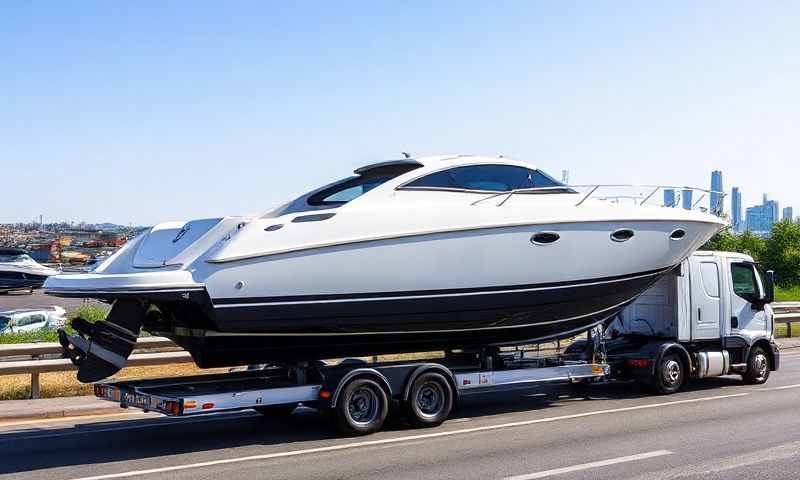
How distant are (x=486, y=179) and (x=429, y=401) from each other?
3.20 metres

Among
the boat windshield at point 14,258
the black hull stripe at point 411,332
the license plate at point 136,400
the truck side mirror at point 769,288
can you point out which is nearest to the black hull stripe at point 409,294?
the black hull stripe at point 411,332

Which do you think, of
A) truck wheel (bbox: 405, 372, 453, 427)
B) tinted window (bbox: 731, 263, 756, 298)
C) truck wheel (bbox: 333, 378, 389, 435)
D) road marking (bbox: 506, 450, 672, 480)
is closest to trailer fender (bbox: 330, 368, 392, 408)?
truck wheel (bbox: 333, 378, 389, 435)

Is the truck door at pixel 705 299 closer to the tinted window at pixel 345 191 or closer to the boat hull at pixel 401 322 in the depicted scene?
the boat hull at pixel 401 322

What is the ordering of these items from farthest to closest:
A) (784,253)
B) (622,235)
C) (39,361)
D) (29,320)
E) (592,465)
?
(784,253) < (29,320) < (39,361) < (622,235) < (592,465)

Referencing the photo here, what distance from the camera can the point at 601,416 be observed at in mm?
11758

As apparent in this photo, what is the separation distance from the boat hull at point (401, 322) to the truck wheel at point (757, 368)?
342 cm

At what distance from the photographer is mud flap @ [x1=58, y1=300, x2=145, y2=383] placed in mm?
9914

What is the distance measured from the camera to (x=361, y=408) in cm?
1062

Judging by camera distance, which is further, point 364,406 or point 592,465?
point 364,406

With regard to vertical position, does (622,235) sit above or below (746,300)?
above

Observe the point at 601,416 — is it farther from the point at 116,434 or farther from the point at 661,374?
the point at 116,434

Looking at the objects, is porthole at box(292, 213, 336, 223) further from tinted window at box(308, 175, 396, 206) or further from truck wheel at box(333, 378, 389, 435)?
truck wheel at box(333, 378, 389, 435)

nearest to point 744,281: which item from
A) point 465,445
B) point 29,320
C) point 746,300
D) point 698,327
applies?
point 746,300

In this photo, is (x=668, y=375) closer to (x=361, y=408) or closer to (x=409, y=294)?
(x=409, y=294)
